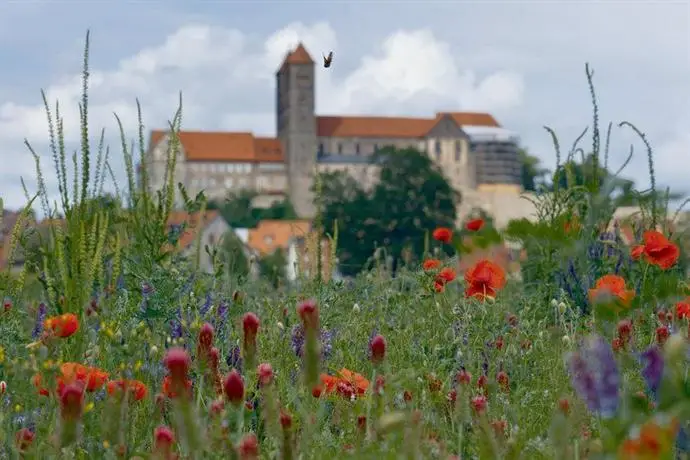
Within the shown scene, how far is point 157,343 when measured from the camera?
3.49 m

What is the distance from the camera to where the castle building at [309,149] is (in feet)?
375

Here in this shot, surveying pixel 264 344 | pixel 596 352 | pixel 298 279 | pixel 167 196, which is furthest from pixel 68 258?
pixel 596 352

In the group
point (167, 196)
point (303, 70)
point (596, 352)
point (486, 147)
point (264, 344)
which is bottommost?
point (264, 344)

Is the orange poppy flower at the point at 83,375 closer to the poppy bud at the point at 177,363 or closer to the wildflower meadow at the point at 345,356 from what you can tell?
the wildflower meadow at the point at 345,356

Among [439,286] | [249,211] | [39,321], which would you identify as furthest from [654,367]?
[249,211]

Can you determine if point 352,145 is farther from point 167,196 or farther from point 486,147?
point 167,196

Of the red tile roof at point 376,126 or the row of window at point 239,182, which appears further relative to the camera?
the red tile roof at point 376,126

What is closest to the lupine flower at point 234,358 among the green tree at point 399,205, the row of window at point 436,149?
the green tree at point 399,205

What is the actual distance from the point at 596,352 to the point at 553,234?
197 centimetres

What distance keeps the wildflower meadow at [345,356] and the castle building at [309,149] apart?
344ft

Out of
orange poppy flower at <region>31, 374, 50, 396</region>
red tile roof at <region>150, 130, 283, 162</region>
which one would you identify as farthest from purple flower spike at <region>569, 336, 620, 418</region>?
red tile roof at <region>150, 130, 283, 162</region>

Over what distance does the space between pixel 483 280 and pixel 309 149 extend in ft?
371

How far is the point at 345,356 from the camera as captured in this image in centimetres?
351

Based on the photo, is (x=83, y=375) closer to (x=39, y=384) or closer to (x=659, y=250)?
(x=39, y=384)
